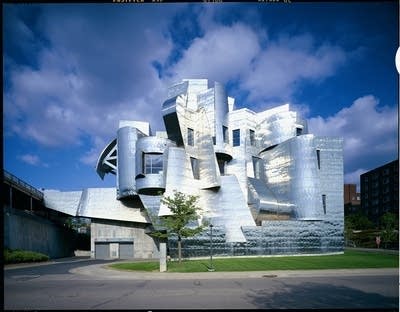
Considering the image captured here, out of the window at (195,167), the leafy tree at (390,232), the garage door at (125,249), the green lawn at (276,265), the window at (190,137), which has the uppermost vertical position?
the window at (190,137)

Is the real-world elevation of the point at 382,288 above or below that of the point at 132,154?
below

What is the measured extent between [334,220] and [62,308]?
37654mm

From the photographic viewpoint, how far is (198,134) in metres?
43.6

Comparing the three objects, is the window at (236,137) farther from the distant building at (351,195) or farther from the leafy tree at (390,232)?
the distant building at (351,195)

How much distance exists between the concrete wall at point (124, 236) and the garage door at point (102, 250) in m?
0.42

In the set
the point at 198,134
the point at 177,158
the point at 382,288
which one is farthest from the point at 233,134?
the point at 382,288

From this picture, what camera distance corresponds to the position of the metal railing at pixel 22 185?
3986 centimetres

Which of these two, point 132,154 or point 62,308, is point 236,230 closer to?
point 132,154

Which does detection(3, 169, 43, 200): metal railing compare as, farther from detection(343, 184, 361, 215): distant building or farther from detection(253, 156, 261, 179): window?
detection(343, 184, 361, 215): distant building

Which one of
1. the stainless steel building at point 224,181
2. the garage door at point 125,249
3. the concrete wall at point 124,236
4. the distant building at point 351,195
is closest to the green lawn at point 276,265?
the stainless steel building at point 224,181

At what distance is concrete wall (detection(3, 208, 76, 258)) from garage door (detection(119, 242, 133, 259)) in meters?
9.34

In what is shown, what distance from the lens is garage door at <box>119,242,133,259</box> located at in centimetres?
4900

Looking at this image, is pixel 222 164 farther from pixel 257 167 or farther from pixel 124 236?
pixel 124 236

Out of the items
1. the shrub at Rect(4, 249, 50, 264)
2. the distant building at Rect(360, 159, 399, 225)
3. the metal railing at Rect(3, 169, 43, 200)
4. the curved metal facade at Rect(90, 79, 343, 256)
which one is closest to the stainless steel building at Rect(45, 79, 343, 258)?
the curved metal facade at Rect(90, 79, 343, 256)
